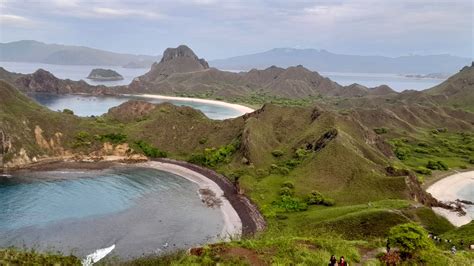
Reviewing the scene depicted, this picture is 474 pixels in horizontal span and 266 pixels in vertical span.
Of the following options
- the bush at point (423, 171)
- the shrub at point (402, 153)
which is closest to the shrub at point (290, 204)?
the bush at point (423, 171)

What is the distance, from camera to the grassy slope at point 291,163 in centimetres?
4133

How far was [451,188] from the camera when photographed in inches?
4077

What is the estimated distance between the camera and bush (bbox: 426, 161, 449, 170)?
118312 mm

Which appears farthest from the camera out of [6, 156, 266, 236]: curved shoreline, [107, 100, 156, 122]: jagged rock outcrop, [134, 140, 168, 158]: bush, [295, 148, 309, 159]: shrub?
[107, 100, 156, 122]: jagged rock outcrop

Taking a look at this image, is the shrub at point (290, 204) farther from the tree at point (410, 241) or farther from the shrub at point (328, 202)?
the tree at point (410, 241)

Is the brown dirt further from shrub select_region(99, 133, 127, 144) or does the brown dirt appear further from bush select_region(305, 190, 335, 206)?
shrub select_region(99, 133, 127, 144)

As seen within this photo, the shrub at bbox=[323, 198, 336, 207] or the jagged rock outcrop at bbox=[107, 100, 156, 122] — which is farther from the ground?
the jagged rock outcrop at bbox=[107, 100, 156, 122]

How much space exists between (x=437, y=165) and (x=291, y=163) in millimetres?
48884

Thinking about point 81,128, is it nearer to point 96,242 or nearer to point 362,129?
point 96,242

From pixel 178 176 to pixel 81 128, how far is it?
36.6m

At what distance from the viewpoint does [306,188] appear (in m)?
85.8

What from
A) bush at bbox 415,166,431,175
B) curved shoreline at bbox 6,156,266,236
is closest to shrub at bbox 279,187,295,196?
curved shoreline at bbox 6,156,266,236

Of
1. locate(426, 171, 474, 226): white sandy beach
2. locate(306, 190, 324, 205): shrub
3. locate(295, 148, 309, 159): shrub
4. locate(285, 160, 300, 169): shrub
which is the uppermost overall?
locate(295, 148, 309, 159): shrub

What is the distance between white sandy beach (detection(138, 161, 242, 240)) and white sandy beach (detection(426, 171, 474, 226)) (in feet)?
133
